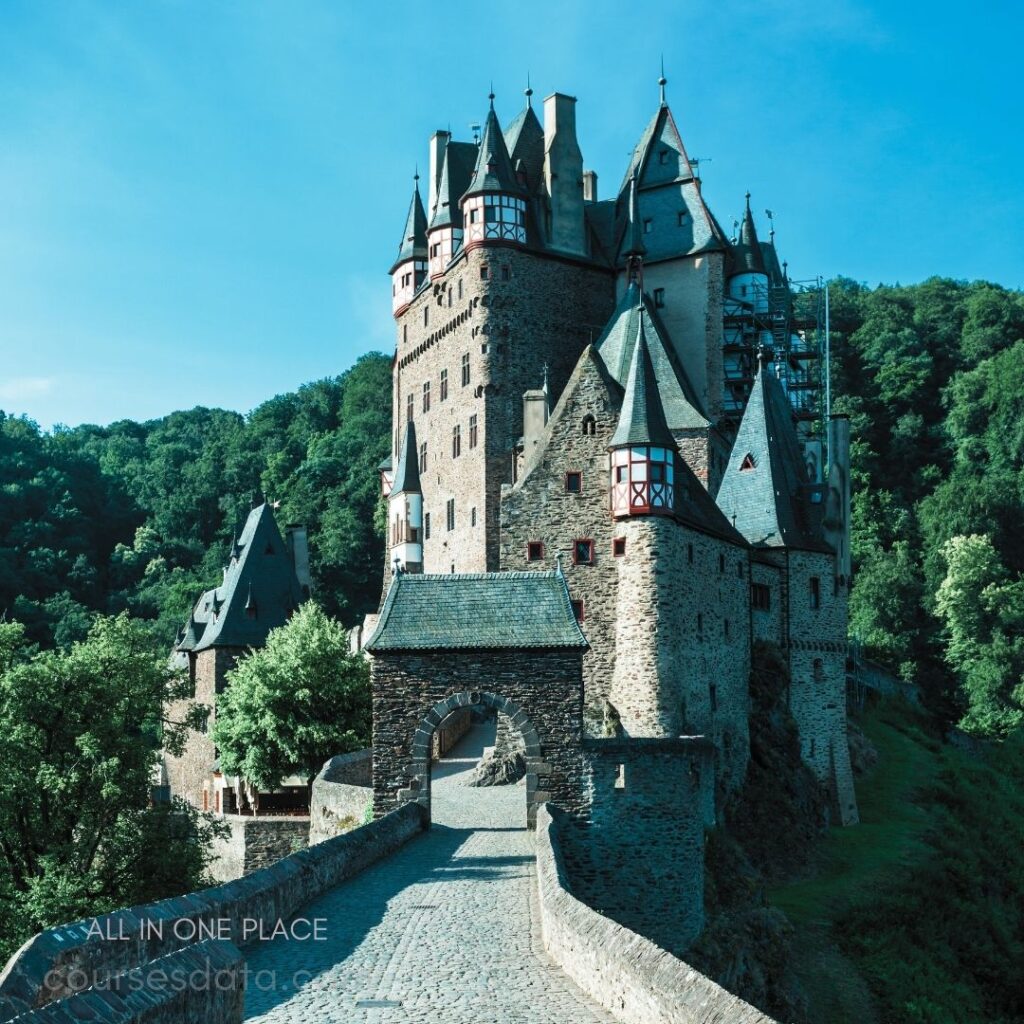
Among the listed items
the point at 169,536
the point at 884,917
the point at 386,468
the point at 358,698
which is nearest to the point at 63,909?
the point at 358,698

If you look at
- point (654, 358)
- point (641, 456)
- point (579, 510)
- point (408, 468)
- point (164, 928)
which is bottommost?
point (164, 928)

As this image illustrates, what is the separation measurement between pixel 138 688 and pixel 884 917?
19.8m

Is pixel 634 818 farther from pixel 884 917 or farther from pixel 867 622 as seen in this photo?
pixel 867 622

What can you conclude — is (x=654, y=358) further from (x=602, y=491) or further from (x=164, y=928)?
(x=164, y=928)

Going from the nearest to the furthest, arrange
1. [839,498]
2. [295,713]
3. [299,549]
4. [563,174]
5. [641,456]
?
[641,456]
[295,713]
[839,498]
[563,174]
[299,549]

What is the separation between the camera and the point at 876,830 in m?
47.8

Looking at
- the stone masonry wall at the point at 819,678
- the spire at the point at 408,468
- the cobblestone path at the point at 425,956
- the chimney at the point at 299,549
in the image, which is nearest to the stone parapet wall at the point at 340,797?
the cobblestone path at the point at 425,956

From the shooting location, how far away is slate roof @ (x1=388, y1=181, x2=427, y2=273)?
2601 inches

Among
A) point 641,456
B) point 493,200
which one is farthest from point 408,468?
point 641,456

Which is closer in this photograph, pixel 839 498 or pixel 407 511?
pixel 839 498

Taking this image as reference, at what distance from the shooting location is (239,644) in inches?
2261

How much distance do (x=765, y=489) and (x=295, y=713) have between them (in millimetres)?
16978

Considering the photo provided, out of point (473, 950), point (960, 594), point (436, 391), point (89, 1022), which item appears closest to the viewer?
point (89, 1022)

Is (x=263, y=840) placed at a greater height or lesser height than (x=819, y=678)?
lesser
